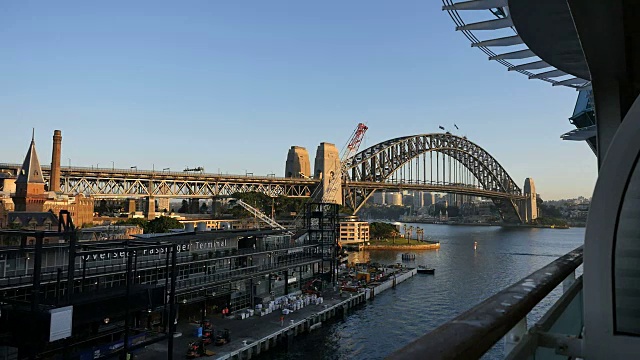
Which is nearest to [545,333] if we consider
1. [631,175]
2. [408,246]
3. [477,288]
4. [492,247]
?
[631,175]

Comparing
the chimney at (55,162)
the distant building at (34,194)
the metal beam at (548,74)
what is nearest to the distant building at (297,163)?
the chimney at (55,162)

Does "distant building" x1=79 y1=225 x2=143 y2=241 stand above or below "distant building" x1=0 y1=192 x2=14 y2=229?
below

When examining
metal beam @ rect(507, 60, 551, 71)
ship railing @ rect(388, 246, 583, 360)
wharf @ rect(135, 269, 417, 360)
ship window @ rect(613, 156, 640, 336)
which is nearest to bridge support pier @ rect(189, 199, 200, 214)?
wharf @ rect(135, 269, 417, 360)

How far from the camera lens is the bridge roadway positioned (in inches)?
2240

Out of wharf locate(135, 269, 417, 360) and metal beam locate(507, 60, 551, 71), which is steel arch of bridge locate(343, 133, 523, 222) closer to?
wharf locate(135, 269, 417, 360)

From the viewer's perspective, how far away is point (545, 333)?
1732 mm

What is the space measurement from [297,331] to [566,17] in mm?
20079

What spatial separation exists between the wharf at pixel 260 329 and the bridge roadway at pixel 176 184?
1581 inches

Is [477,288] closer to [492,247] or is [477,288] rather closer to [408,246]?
[408,246]

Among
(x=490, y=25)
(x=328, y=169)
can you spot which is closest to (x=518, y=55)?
(x=490, y=25)

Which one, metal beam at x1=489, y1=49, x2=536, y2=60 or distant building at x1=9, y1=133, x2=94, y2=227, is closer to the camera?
metal beam at x1=489, y1=49, x2=536, y2=60

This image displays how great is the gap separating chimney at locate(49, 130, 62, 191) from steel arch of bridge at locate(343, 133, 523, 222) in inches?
1664

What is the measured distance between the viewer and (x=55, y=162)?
51.1 metres

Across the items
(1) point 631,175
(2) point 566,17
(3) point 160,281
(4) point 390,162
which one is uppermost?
(4) point 390,162
